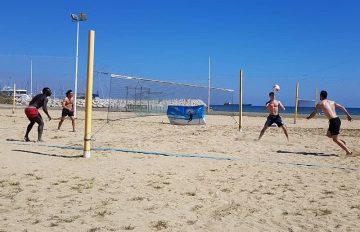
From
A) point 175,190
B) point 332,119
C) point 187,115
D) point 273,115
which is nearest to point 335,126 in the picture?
point 332,119

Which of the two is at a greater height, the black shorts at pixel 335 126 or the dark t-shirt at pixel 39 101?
the dark t-shirt at pixel 39 101

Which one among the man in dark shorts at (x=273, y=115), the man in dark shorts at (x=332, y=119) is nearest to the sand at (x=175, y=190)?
the man in dark shorts at (x=332, y=119)

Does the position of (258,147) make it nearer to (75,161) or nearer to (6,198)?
(75,161)

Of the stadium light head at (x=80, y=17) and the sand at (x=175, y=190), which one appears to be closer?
the sand at (x=175, y=190)

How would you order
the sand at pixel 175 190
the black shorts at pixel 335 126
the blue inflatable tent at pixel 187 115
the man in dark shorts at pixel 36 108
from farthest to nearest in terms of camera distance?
the blue inflatable tent at pixel 187 115
the man in dark shorts at pixel 36 108
the black shorts at pixel 335 126
the sand at pixel 175 190

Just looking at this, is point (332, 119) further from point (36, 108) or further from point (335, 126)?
point (36, 108)

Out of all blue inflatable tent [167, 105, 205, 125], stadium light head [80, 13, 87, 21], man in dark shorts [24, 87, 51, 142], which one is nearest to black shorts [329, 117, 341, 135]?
man in dark shorts [24, 87, 51, 142]

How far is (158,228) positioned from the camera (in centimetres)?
360

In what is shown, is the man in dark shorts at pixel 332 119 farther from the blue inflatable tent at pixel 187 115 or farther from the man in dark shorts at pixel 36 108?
the blue inflatable tent at pixel 187 115

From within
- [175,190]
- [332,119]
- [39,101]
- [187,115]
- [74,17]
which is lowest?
[175,190]

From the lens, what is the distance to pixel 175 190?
4.96 m

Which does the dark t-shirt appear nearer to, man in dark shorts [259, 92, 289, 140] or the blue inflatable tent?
man in dark shorts [259, 92, 289, 140]

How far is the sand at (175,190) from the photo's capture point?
376cm

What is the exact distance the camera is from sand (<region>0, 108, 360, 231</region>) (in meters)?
3.76
